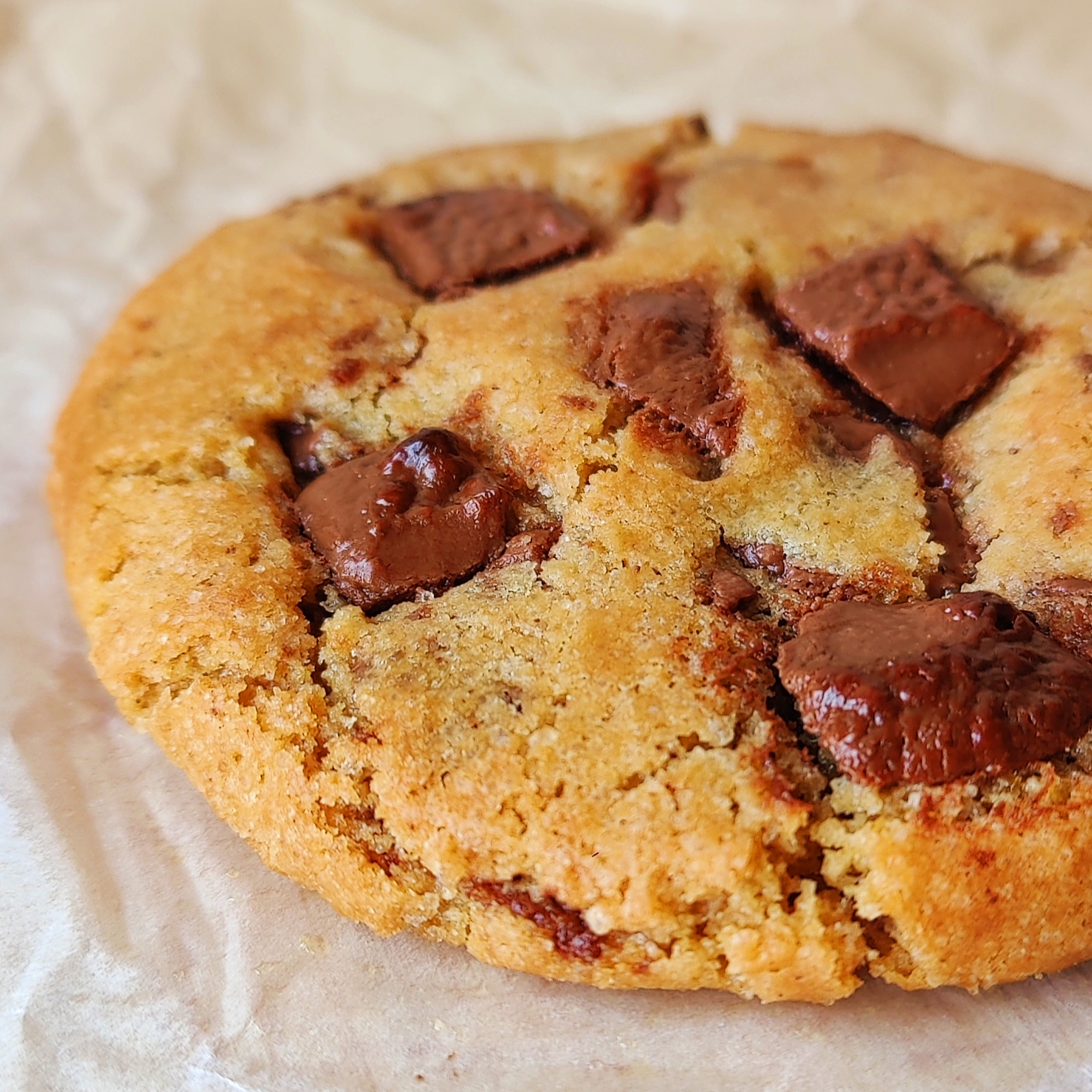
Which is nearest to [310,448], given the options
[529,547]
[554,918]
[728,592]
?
[529,547]

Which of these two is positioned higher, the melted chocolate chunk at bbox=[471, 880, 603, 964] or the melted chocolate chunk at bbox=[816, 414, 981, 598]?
the melted chocolate chunk at bbox=[816, 414, 981, 598]

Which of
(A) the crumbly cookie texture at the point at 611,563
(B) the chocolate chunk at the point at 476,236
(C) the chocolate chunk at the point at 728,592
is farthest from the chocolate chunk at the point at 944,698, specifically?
(B) the chocolate chunk at the point at 476,236

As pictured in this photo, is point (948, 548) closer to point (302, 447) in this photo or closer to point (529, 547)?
point (529, 547)

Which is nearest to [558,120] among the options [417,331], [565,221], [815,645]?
[565,221]

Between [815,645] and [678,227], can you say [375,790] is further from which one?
[678,227]

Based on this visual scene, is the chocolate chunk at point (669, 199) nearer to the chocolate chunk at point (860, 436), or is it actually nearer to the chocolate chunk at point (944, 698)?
the chocolate chunk at point (860, 436)

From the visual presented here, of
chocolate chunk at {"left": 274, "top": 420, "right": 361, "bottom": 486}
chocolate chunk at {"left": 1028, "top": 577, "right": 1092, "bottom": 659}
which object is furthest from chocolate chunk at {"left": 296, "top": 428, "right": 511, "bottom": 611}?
chocolate chunk at {"left": 1028, "top": 577, "right": 1092, "bottom": 659}

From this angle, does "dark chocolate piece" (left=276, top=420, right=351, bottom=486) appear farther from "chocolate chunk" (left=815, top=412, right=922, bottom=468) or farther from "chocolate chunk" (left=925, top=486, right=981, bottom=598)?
"chocolate chunk" (left=925, top=486, right=981, bottom=598)
